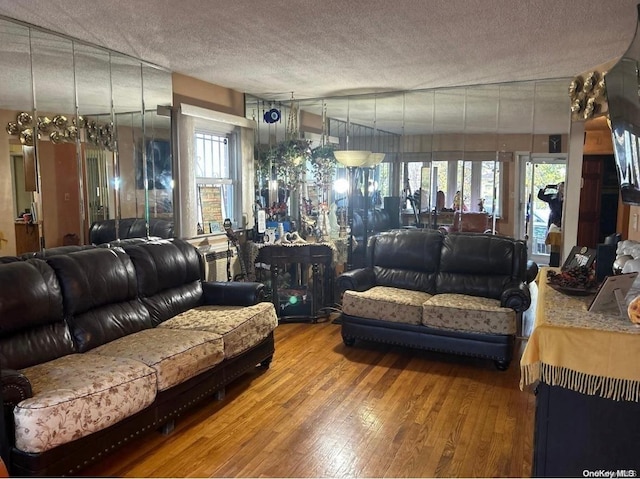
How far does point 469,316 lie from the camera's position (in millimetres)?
3834

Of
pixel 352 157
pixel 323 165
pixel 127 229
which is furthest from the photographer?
pixel 323 165

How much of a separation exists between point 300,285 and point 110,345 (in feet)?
8.73

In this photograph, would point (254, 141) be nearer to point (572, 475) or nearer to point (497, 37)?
point (497, 37)

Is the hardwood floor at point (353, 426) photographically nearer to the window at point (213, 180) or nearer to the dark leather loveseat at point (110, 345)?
the dark leather loveseat at point (110, 345)

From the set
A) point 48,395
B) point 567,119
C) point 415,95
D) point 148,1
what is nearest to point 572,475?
point 48,395

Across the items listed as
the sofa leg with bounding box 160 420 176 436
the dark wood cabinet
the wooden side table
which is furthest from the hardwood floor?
the dark wood cabinet

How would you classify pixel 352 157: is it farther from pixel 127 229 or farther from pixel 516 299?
pixel 127 229

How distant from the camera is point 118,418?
238 cm

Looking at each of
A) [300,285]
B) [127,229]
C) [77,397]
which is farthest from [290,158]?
[77,397]

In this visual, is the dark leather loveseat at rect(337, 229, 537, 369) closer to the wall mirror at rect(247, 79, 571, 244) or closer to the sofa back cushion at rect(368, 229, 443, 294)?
the sofa back cushion at rect(368, 229, 443, 294)

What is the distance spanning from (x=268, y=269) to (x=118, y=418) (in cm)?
302

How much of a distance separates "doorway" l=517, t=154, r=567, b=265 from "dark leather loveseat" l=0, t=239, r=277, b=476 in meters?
2.95

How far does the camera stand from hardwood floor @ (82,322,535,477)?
8.18 feet

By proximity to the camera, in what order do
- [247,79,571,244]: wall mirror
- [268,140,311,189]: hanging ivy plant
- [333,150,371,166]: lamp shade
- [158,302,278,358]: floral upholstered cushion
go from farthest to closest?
1. [268,140,311,189]: hanging ivy plant
2. [333,150,371,166]: lamp shade
3. [247,79,571,244]: wall mirror
4. [158,302,278,358]: floral upholstered cushion
